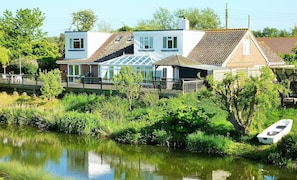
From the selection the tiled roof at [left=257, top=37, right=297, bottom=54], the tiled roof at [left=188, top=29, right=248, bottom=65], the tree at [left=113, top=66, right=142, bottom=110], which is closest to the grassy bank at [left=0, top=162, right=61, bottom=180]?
the tree at [left=113, top=66, right=142, bottom=110]

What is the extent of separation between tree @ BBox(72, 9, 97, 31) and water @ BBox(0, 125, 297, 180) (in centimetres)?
4954

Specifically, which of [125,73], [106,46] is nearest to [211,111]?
[125,73]

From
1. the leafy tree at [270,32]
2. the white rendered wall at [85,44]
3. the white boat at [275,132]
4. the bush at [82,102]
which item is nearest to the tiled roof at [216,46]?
the bush at [82,102]

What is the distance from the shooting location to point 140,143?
22.2m

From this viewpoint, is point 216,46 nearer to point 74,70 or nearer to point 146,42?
point 146,42

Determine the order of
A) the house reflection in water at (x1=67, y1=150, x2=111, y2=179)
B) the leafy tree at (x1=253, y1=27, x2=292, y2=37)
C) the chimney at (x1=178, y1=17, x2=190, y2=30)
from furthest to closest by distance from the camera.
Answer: the leafy tree at (x1=253, y1=27, x2=292, y2=37)
the chimney at (x1=178, y1=17, x2=190, y2=30)
the house reflection in water at (x1=67, y1=150, x2=111, y2=179)

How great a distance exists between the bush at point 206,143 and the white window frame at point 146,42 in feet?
47.2

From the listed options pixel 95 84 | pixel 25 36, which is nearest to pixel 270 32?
pixel 25 36

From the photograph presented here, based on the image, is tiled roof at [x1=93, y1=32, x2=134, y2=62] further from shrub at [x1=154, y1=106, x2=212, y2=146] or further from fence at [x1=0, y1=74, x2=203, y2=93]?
shrub at [x1=154, y1=106, x2=212, y2=146]

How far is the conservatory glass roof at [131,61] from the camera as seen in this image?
32506 mm

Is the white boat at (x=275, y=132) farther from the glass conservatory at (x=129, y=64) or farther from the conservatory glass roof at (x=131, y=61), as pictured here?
the conservatory glass roof at (x=131, y=61)

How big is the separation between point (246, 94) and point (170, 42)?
14.3m

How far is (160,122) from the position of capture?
22328mm

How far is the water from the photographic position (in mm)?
17719
